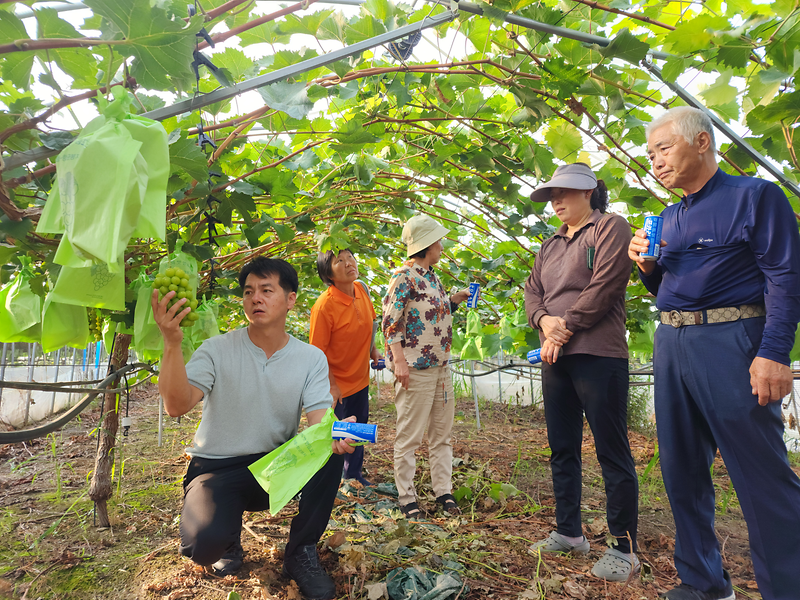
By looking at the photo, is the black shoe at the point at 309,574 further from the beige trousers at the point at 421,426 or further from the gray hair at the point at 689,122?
the gray hair at the point at 689,122

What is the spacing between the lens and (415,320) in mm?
2932

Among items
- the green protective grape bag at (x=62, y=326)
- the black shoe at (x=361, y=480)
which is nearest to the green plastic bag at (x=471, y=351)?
the black shoe at (x=361, y=480)

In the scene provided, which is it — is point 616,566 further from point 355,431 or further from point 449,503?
point 355,431

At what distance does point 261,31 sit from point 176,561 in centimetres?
217

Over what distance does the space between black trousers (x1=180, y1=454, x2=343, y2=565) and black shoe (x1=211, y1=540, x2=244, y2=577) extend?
0.66 ft

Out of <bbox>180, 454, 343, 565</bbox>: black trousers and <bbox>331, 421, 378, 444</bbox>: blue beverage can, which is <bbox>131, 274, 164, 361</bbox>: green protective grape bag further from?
<bbox>331, 421, 378, 444</bbox>: blue beverage can

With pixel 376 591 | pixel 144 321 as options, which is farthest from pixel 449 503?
pixel 144 321

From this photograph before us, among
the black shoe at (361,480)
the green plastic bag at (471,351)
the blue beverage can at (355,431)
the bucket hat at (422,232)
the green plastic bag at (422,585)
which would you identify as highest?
the bucket hat at (422,232)

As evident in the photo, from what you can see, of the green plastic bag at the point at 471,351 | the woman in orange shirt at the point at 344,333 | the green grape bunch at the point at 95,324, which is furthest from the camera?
the green plastic bag at the point at 471,351

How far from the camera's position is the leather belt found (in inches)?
64.9

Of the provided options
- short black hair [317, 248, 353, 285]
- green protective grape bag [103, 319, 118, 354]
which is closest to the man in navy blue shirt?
short black hair [317, 248, 353, 285]

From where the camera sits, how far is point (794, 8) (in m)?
1.20

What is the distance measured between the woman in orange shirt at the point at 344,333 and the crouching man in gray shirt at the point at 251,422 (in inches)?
43.7

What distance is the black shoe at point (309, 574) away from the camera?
1.84 metres
